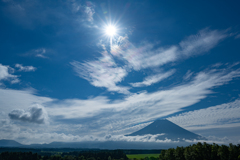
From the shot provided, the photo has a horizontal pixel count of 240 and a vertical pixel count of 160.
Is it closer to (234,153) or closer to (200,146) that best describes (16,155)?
(200,146)

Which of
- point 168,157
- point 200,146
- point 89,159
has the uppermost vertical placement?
point 200,146

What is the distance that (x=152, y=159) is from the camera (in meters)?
116

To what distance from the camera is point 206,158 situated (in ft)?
195

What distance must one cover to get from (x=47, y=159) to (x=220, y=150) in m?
125

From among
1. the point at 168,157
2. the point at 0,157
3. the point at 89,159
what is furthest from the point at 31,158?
the point at 168,157

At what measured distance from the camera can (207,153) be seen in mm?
59719

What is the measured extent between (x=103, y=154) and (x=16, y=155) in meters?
77.4

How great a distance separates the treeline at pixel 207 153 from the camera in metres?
53.2

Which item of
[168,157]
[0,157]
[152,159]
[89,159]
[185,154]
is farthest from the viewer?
[89,159]

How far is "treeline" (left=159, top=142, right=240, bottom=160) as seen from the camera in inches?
2094

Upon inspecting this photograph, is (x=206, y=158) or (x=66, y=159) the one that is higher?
(x=206, y=158)

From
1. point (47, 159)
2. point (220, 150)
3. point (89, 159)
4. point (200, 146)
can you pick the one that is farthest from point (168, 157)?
point (47, 159)

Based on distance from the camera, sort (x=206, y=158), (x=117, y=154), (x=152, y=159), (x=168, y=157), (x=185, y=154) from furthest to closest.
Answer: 1. (x=117, y=154)
2. (x=152, y=159)
3. (x=168, y=157)
4. (x=185, y=154)
5. (x=206, y=158)

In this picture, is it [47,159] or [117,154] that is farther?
[117,154]
